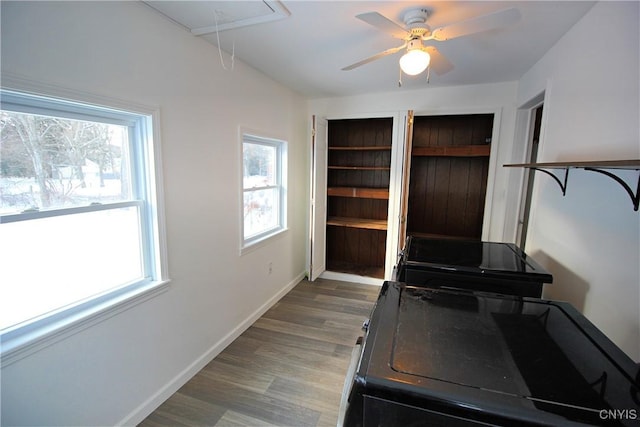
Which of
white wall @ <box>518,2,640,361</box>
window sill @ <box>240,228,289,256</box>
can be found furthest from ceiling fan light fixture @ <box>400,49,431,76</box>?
window sill @ <box>240,228,289,256</box>

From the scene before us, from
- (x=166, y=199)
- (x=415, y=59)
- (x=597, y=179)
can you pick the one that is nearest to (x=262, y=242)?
(x=166, y=199)

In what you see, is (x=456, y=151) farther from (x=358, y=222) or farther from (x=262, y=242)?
(x=262, y=242)

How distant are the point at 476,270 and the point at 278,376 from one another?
5.22 feet

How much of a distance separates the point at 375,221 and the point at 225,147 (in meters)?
2.46

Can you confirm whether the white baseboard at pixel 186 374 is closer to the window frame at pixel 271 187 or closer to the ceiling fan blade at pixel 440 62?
the window frame at pixel 271 187

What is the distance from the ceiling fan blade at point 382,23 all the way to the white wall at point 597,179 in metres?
0.97

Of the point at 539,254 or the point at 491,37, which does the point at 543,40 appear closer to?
the point at 491,37

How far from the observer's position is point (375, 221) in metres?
4.11

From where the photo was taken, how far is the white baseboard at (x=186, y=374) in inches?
67.6

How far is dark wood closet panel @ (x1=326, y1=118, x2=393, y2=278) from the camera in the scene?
3942 mm

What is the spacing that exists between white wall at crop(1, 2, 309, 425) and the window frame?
0.08 metres

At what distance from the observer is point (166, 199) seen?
72.2 inches

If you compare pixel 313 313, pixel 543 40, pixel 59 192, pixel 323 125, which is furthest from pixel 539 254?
pixel 59 192

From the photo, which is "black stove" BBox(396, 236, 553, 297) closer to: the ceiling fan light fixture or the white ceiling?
the ceiling fan light fixture
